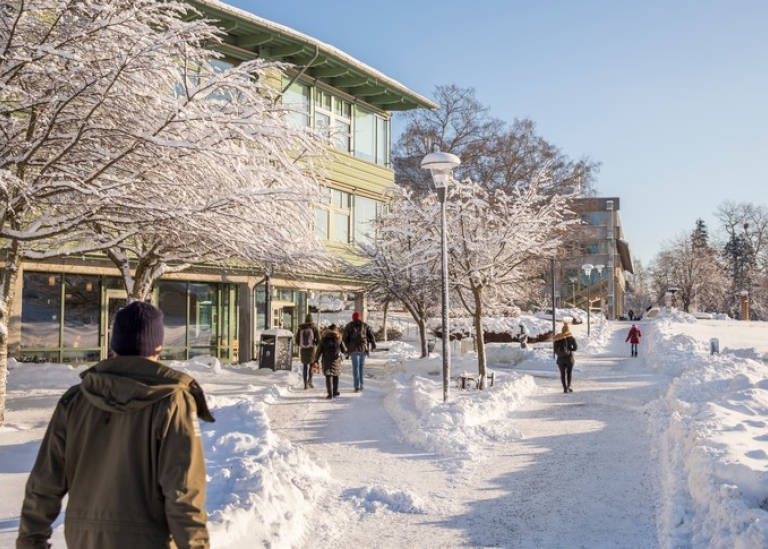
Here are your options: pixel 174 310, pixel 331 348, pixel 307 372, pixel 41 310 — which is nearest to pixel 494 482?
pixel 331 348

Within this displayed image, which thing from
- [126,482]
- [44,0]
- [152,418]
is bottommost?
[126,482]

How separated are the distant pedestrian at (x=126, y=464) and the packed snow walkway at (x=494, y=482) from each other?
352cm

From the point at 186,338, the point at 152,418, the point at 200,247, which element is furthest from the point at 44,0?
the point at 186,338

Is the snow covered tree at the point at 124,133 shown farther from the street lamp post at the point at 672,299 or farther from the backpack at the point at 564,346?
the street lamp post at the point at 672,299

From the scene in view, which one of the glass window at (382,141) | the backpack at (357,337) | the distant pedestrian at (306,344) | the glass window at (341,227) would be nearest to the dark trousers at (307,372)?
the distant pedestrian at (306,344)

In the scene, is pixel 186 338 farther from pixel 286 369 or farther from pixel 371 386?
pixel 371 386

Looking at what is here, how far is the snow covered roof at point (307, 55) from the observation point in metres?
20.4

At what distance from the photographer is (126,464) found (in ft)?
9.26

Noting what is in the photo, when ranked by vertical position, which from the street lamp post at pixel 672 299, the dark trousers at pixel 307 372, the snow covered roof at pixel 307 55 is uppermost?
the snow covered roof at pixel 307 55

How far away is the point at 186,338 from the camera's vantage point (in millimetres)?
22703

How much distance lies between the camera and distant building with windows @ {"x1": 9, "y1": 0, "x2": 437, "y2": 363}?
18.8m

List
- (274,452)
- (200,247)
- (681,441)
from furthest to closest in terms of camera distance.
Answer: (200,247) < (681,441) < (274,452)

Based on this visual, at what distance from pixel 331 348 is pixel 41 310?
8.12 m

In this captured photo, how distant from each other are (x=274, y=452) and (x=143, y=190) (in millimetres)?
4069
